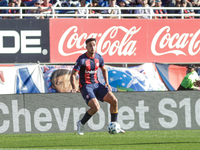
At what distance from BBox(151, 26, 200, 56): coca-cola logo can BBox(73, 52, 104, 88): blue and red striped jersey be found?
804 cm

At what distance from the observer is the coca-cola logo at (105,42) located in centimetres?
1692

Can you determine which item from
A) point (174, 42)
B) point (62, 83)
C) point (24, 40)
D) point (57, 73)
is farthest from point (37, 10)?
point (174, 42)

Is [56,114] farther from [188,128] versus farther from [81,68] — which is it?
[188,128]

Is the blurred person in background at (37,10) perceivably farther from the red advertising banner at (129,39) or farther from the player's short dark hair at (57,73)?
the player's short dark hair at (57,73)

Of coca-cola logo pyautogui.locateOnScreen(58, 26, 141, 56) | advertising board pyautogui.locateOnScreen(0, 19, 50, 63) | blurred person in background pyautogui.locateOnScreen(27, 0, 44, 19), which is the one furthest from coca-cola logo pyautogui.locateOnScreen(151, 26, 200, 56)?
blurred person in background pyautogui.locateOnScreen(27, 0, 44, 19)

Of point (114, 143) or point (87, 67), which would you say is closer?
point (114, 143)

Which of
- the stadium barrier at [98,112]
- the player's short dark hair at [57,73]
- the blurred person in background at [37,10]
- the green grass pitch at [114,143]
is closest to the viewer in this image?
the green grass pitch at [114,143]

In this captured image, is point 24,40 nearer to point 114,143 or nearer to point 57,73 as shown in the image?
point 57,73

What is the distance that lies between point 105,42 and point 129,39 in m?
0.96

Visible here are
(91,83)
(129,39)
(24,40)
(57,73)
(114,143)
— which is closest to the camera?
(114,143)

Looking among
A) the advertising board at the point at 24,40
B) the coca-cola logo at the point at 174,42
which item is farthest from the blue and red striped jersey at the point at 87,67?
the coca-cola logo at the point at 174,42

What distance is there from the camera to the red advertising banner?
16891 millimetres

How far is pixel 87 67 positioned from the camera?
9.73 meters

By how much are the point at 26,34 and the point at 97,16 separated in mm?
3123
